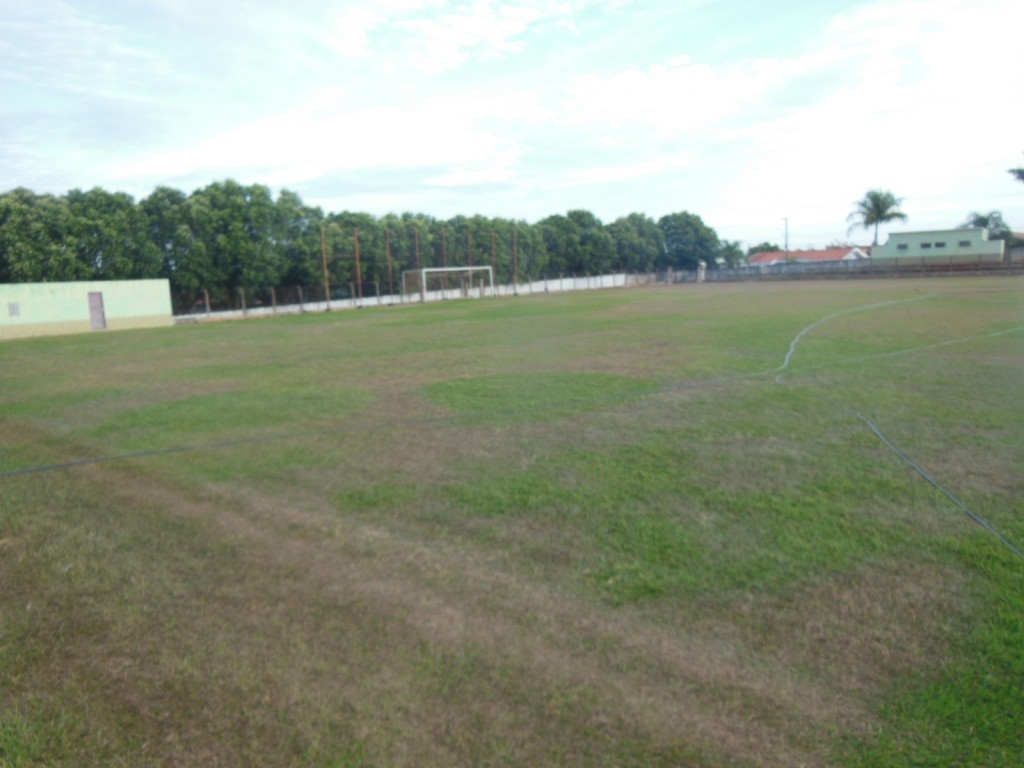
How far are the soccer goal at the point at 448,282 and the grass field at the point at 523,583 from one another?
46.4m

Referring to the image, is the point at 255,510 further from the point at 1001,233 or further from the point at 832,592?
the point at 1001,233

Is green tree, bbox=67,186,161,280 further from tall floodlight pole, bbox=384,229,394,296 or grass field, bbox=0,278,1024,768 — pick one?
grass field, bbox=0,278,1024,768

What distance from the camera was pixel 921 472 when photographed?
661 cm

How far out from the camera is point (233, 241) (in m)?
46.0

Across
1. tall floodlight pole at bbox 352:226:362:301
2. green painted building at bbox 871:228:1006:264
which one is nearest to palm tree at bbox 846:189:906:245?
green painted building at bbox 871:228:1006:264

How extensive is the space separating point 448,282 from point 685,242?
36971mm

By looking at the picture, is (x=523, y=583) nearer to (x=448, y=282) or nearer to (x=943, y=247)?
(x=448, y=282)

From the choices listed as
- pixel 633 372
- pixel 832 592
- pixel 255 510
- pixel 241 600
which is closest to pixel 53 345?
pixel 633 372

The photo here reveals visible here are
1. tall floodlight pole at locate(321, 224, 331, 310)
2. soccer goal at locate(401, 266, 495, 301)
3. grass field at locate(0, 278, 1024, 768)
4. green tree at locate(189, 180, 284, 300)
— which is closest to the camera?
grass field at locate(0, 278, 1024, 768)

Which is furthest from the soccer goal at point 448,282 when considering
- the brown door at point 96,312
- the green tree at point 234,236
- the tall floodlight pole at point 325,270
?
the brown door at point 96,312

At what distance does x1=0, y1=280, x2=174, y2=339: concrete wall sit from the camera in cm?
3203

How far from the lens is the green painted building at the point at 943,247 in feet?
201

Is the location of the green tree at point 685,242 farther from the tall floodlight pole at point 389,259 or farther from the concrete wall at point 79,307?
the concrete wall at point 79,307

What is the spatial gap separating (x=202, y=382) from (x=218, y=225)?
35.0 meters
